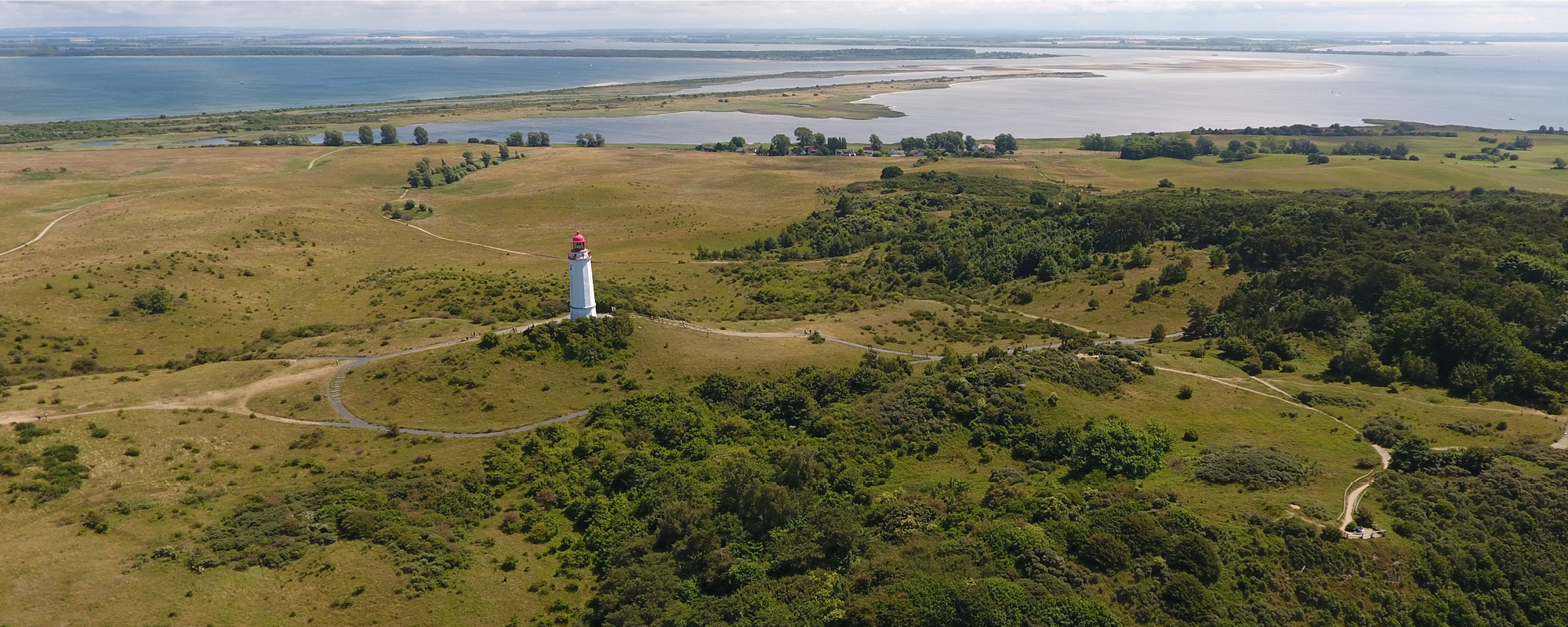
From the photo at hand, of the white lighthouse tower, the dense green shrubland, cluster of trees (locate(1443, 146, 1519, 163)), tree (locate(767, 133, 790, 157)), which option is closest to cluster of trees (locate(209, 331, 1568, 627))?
the white lighthouse tower

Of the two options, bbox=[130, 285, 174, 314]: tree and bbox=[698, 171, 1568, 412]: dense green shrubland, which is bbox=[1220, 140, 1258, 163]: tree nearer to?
bbox=[698, 171, 1568, 412]: dense green shrubland

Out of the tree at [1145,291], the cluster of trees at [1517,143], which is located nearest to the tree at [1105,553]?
the tree at [1145,291]

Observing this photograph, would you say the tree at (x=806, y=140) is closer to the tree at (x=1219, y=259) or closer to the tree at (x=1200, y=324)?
the tree at (x=1219, y=259)

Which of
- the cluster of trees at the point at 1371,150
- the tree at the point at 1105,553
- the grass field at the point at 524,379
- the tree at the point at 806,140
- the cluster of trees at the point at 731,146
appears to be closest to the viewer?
the tree at the point at 1105,553

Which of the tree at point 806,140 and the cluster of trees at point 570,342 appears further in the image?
the tree at point 806,140

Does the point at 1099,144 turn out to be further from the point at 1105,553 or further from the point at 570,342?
the point at 1105,553

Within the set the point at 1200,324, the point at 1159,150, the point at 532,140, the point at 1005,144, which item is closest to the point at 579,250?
the point at 1200,324
